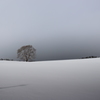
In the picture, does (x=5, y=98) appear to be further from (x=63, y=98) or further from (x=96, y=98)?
(x=96, y=98)

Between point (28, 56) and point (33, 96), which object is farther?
point (28, 56)

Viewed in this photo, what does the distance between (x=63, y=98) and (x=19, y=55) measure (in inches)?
1590

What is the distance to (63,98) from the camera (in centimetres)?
343

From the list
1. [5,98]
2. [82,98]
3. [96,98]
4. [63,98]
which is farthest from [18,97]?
[96,98]

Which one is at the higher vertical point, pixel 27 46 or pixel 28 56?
pixel 27 46

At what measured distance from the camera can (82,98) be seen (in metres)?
3.44

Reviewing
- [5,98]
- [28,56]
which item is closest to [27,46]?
[28,56]

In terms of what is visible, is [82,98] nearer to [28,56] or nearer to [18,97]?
[18,97]

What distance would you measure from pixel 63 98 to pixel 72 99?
0.93ft

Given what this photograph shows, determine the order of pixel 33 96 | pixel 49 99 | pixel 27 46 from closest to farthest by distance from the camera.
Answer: pixel 49 99
pixel 33 96
pixel 27 46

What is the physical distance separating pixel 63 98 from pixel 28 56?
3933cm

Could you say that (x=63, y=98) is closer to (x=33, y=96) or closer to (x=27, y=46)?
(x=33, y=96)

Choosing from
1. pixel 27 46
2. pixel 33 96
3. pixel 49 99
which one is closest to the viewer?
pixel 49 99

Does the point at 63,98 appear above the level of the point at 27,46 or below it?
below
